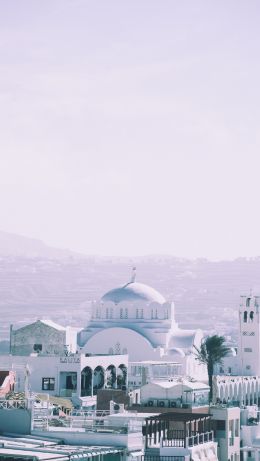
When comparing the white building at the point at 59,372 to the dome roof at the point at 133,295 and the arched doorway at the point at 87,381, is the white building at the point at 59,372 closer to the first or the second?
the arched doorway at the point at 87,381

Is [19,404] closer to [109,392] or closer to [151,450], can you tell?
[151,450]

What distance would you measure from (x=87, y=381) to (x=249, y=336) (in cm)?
1860

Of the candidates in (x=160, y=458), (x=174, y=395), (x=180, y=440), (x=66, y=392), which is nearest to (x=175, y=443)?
(x=180, y=440)

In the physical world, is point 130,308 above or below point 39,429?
above

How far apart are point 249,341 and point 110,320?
12300 millimetres

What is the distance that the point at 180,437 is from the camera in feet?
182

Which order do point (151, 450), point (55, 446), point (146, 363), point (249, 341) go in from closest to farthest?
point (55, 446)
point (151, 450)
point (146, 363)
point (249, 341)

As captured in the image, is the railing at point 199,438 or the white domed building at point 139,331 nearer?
the railing at point 199,438

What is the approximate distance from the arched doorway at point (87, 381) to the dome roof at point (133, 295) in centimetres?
2014

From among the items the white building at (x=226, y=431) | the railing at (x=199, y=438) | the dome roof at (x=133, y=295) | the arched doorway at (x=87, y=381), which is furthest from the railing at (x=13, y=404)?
the dome roof at (x=133, y=295)

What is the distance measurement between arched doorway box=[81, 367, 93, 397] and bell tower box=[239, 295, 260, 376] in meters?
16.9

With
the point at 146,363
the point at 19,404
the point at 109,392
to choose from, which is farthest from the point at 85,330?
the point at 19,404

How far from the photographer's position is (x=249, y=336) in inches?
4328

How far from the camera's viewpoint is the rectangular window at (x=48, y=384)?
94.1m
